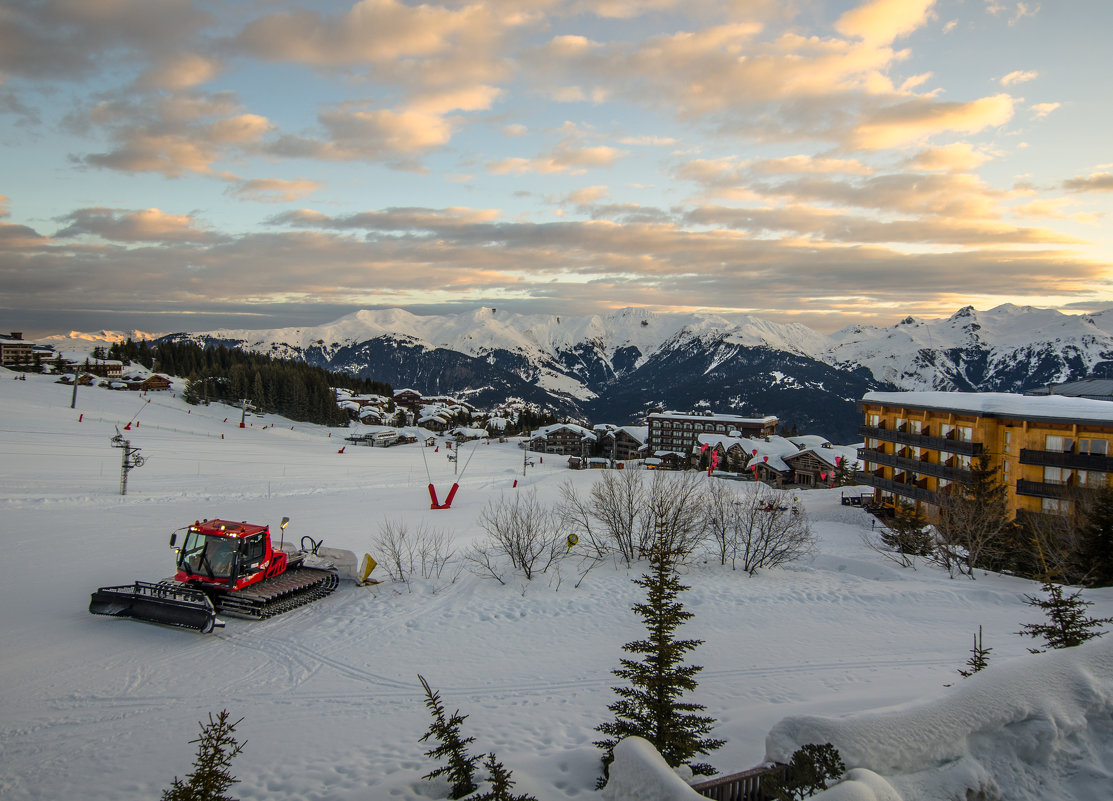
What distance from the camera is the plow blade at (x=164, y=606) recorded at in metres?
15.3

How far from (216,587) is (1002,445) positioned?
1645 inches

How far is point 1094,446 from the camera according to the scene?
1297 inches

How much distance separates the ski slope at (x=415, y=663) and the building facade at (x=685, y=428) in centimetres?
9832

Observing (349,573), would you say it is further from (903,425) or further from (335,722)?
(903,425)

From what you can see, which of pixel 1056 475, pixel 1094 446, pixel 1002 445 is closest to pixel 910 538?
pixel 1056 475

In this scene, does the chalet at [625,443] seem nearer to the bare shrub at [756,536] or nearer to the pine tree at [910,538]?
the pine tree at [910,538]

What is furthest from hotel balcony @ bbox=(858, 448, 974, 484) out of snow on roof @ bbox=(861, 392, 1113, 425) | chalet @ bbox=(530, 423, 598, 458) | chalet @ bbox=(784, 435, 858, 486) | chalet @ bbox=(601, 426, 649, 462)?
chalet @ bbox=(601, 426, 649, 462)

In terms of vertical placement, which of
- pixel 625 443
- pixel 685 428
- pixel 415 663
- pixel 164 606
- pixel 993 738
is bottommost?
pixel 625 443

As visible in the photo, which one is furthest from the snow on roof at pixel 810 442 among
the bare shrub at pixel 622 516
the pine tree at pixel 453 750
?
the pine tree at pixel 453 750

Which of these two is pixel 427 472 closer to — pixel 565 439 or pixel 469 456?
pixel 469 456

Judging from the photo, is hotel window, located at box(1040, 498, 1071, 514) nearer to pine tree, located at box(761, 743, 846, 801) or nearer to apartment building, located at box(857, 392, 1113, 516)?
apartment building, located at box(857, 392, 1113, 516)

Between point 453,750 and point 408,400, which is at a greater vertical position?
point 453,750

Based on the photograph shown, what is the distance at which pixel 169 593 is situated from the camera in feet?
53.1

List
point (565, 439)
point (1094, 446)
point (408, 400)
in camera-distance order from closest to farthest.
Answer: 1. point (1094, 446)
2. point (565, 439)
3. point (408, 400)
